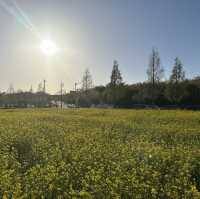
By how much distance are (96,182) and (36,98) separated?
11237 centimetres

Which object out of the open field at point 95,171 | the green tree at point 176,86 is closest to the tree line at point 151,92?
the green tree at point 176,86

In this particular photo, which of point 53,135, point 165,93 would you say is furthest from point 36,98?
point 53,135

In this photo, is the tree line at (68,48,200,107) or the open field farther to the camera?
the tree line at (68,48,200,107)

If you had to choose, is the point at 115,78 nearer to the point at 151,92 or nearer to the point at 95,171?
the point at 151,92

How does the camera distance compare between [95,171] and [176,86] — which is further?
[176,86]

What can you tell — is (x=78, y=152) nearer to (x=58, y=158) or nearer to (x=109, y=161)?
(x=58, y=158)

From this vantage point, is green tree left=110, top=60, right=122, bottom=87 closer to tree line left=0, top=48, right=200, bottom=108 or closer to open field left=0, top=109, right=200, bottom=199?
tree line left=0, top=48, right=200, bottom=108

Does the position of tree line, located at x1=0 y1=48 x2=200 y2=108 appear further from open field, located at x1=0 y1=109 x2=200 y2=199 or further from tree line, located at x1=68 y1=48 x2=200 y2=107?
open field, located at x1=0 y1=109 x2=200 y2=199

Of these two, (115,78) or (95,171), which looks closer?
(95,171)

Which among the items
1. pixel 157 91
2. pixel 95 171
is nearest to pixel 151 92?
pixel 157 91

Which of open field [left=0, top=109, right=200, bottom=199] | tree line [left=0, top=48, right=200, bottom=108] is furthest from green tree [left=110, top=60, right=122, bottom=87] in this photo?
open field [left=0, top=109, right=200, bottom=199]

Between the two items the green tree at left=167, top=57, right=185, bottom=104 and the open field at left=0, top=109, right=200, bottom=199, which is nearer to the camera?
the open field at left=0, top=109, right=200, bottom=199

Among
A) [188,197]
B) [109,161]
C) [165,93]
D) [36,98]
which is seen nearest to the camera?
[188,197]

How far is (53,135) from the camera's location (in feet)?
44.7
